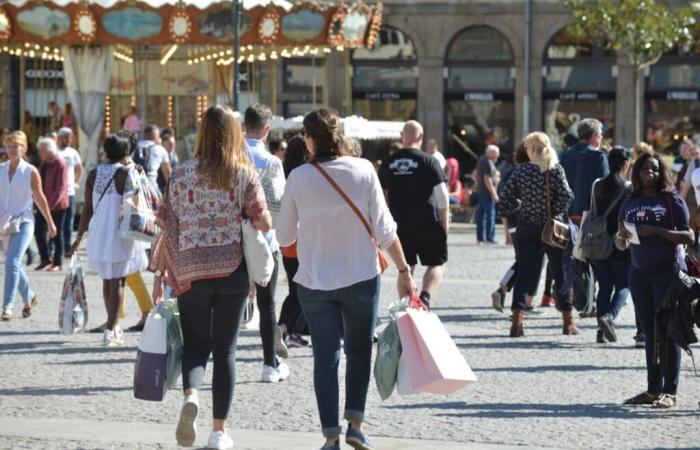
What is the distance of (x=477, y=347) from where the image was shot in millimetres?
11961

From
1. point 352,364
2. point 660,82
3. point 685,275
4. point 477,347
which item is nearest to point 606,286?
point 477,347

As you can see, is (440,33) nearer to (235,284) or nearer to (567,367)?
(567,367)

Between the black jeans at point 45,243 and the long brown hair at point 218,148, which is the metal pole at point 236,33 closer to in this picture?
the black jeans at point 45,243

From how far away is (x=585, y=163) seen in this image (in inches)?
518

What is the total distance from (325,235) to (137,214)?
387 centimetres

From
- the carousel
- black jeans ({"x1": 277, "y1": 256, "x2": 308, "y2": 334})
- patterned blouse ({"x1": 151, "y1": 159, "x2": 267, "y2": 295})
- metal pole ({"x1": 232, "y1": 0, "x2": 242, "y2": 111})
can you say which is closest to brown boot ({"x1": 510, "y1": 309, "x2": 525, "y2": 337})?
black jeans ({"x1": 277, "y1": 256, "x2": 308, "y2": 334})

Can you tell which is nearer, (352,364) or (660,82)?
(352,364)

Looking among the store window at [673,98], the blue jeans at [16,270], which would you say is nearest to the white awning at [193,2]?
the blue jeans at [16,270]

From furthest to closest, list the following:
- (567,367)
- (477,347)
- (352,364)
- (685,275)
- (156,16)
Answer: (156,16) → (477,347) → (567,367) → (685,275) → (352,364)

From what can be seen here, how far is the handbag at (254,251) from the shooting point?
7840 millimetres

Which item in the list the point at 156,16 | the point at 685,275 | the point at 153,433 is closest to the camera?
the point at 153,433

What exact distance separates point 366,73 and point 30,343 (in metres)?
29.2

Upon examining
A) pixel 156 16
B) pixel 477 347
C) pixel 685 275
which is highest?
pixel 156 16

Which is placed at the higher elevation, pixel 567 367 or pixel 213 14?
pixel 213 14
